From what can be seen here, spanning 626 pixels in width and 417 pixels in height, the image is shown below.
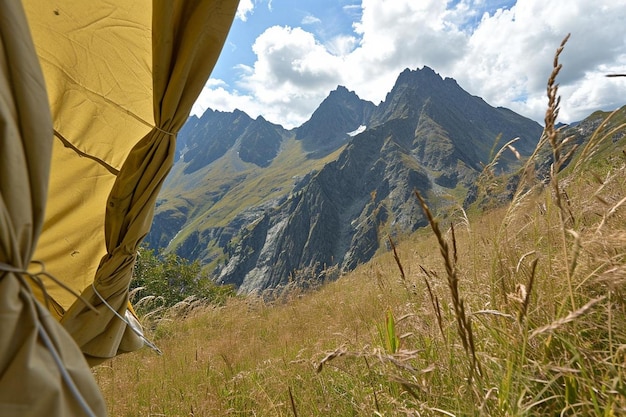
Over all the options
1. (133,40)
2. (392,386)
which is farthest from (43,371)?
(133,40)

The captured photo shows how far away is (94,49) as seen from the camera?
2.85m

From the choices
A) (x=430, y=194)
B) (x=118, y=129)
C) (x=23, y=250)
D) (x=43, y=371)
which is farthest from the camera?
(x=430, y=194)

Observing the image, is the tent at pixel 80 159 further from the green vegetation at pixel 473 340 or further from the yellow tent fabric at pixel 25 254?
the green vegetation at pixel 473 340

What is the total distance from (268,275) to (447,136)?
330 ft

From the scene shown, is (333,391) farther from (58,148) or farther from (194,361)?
(58,148)

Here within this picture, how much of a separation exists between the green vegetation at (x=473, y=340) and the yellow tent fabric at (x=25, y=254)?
80cm

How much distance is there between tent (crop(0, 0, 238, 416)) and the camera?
3.74ft

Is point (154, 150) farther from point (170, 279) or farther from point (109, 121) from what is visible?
point (170, 279)

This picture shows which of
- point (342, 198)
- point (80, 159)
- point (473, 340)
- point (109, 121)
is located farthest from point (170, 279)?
point (342, 198)

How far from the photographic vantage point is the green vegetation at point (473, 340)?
3.88 ft

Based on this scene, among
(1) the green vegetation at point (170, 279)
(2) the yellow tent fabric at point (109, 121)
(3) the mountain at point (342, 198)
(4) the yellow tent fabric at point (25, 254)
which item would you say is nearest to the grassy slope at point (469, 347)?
(4) the yellow tent fabric at point (25, 254)

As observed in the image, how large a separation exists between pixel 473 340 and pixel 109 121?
11.2ft

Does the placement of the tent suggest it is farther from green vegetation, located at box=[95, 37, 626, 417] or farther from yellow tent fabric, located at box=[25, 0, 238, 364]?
green vegetation, located at box=[95, 37, 626, 417]

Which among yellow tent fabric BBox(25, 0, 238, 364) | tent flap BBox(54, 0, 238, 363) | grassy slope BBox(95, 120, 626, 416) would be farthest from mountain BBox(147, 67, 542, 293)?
tent flap BBox(54, 0, 238, 363)
